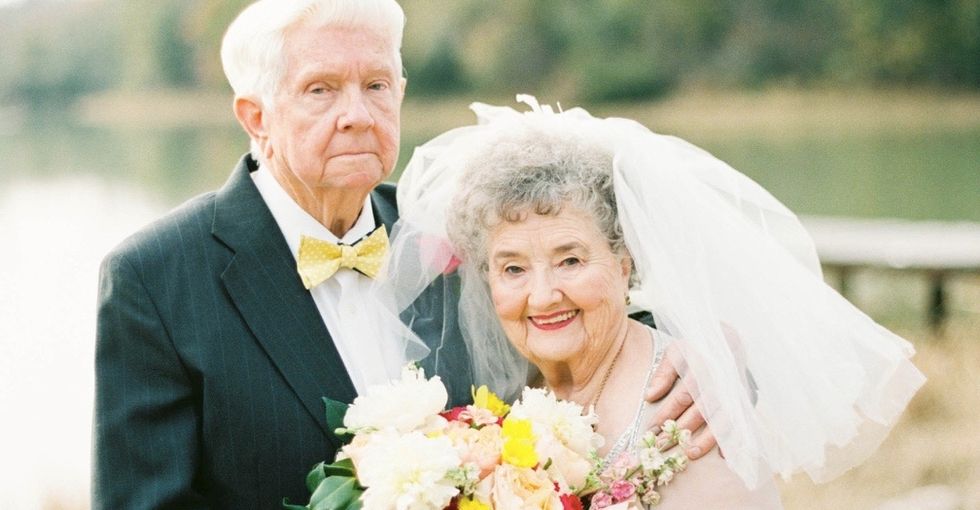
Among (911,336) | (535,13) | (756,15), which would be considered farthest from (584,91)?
(911,336)

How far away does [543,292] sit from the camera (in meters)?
2.64

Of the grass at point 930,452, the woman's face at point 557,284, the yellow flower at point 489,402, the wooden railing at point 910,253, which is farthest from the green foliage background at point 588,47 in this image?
the yellow flower at point 489,402

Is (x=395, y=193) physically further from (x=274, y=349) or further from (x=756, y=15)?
(x=756, y=15)

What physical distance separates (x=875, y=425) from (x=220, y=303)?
5.56 feet

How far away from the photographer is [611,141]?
2.74m

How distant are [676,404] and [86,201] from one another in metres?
14.1

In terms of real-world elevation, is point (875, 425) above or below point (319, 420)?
below

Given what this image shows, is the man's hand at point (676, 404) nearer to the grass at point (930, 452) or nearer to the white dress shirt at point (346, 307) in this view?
the white dress shirt at point (346, 307)

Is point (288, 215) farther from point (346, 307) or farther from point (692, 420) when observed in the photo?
point (692, 420)

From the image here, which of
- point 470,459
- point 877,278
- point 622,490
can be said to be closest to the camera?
point 470,459

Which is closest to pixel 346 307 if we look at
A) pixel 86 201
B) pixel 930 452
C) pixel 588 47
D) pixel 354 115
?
pixel 354 115

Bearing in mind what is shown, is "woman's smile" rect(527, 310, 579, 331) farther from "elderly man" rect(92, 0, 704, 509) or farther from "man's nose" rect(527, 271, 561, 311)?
"elderly man" rect(92, 0, 704, 509)

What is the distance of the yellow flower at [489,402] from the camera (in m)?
2.63

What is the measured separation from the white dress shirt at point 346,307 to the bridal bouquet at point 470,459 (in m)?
0.25
